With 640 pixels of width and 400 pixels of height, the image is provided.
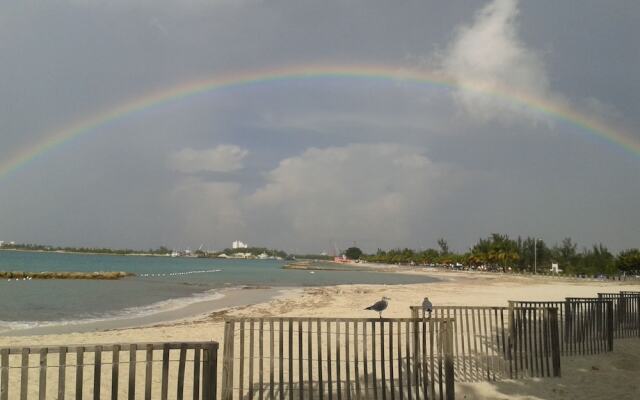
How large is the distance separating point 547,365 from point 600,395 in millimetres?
1193

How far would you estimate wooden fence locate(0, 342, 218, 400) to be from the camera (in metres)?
5.45

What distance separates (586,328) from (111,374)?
11.4m

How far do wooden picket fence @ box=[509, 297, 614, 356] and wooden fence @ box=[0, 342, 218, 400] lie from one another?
28.3 ft

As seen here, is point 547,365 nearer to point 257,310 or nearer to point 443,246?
point 257,310

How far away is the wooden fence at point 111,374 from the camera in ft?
17.9

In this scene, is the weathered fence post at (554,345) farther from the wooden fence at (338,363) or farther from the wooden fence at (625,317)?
the wooden fence at (625,317)

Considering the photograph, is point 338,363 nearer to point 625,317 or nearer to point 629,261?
point 625,317

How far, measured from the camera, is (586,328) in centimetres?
1276

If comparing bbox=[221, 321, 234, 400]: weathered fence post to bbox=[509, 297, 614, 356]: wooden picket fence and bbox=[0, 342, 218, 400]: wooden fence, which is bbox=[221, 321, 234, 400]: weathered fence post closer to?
bbox=[0, 342, 218, 400]: wooden fence

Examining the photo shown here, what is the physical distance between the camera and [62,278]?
62469 mm

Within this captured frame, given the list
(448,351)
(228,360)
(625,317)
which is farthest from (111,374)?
(625,317)

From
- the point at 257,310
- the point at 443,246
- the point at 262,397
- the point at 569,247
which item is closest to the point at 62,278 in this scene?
the point at 257,310

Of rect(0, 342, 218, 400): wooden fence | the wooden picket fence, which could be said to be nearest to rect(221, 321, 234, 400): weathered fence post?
rect(0, 342, 218, 400): wooden fence

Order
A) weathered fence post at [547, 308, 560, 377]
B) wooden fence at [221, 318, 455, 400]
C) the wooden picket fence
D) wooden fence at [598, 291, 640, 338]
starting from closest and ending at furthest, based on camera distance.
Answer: wooden fence at [221, 318, 455, 400] < weathered fence post at [547, 308, 560, 377] < the wooden picket fence < wooden fence at [598, 291, 640, 338]
